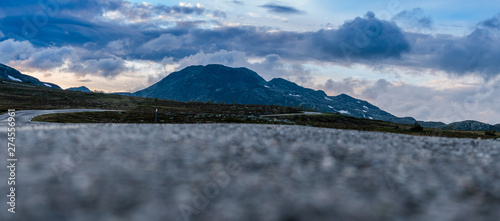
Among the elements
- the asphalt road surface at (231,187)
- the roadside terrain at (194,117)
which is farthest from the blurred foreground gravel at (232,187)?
the roadside terrain at (194,117)

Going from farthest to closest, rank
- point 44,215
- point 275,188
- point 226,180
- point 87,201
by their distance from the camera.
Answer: point 226,180
point 275,188
point 87,201
point 44,215

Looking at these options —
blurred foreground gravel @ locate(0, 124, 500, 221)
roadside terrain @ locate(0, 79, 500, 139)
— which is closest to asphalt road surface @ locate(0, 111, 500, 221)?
blurred foreground gravel @ locate(0, 124, 500, 221)

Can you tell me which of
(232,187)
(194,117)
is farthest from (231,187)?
(194,117)

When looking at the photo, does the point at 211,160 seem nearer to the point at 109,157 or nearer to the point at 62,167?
the point at 109,157

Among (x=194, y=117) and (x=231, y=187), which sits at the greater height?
(x=194, y=117)

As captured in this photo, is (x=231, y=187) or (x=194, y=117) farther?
(x=194, y=117)

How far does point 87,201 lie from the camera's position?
1033 centimetres

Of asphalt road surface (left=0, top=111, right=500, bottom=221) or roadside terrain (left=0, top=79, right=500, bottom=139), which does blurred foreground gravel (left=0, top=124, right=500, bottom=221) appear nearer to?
asphalt road surface (left=0, top=111, right=500, bottom=221)

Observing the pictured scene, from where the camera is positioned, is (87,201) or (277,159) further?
(277,159)

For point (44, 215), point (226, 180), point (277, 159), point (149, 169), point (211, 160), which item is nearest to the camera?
point (44, 215)

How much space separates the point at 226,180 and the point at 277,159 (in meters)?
6.37

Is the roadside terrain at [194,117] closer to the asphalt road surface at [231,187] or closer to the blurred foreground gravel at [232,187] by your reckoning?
the asphalt road surface at [231,187]

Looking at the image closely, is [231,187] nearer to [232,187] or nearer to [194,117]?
[232,187]

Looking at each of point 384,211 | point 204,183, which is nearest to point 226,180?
point 204,183
